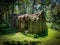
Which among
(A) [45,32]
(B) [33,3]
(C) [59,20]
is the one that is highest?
(B) [33,3]

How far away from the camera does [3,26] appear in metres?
3.02

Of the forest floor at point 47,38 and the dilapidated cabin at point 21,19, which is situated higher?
the dilapidated cabin at point 21,19

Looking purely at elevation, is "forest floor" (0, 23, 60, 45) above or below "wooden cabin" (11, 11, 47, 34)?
Answer: below

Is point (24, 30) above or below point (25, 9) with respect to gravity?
below

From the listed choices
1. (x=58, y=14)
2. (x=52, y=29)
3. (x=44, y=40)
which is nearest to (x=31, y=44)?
(x=44, y=40)

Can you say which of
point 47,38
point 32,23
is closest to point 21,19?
point 32,23

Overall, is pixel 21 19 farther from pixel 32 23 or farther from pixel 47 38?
pixel 47 38

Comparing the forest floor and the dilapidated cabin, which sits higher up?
the dilapidated cabin

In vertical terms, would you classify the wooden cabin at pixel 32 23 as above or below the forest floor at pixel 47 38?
above

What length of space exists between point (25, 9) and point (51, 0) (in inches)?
17.0

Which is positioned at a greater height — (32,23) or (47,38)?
(32,23)

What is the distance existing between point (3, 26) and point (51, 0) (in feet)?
2.83

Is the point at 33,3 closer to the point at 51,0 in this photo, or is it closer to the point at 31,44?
the point at 51,0

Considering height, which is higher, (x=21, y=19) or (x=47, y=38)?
(x=21, y=19)
